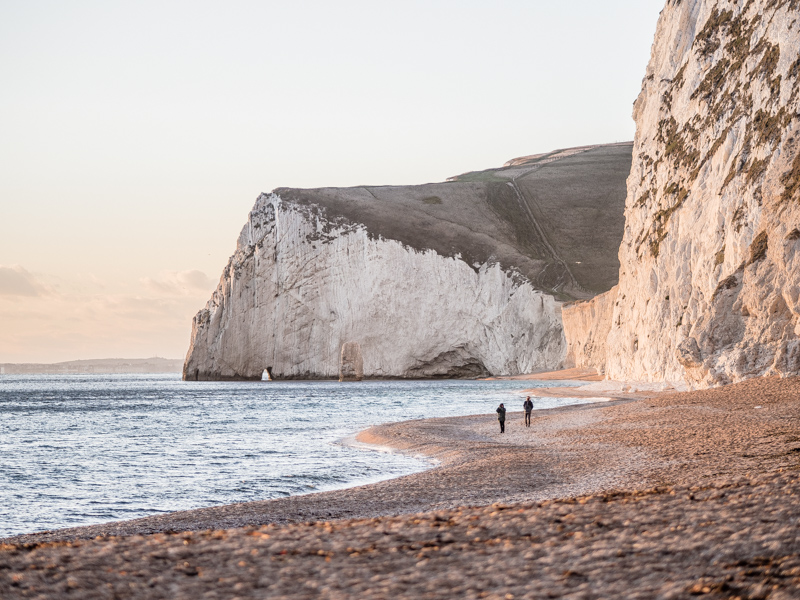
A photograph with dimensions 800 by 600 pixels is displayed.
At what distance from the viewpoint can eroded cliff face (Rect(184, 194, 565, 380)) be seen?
286 feet

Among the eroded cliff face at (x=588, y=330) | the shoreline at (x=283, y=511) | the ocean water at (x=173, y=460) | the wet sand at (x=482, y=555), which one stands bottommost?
the ocean water at (x=173, y=460)

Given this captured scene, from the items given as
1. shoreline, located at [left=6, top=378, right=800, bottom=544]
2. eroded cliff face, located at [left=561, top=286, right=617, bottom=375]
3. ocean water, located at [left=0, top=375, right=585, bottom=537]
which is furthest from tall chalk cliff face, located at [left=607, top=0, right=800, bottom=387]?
eroded cliff face, located at [left=561, top=286, right=617, bottom=375]

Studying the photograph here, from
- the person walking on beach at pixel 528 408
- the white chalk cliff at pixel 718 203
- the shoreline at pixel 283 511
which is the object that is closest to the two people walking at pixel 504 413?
the person walking on beach at pixel 528 408

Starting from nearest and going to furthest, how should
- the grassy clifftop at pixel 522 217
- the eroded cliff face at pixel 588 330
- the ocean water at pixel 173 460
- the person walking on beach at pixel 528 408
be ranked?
the ocean water at pixel 173 460, the person walking on beach at pixel 528 408, the eroded cliff face at pixel 588 330, the grassy clifftop at pixel 522 217

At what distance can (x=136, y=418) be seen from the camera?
39.7m

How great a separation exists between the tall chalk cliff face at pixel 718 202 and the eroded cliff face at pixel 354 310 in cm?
4439

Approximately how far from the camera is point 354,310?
87562 millimetres

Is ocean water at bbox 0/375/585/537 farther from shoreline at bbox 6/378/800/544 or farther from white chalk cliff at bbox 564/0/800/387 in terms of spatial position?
white chalk cliff at bbox 564/0/800/387

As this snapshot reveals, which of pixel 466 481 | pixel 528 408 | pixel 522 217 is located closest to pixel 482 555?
pixel 466 481

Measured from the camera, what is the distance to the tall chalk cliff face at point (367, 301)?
286ft

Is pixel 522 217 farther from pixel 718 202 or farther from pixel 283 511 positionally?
pixel 283 511

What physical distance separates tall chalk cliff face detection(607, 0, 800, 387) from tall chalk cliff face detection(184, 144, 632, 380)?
146 feet

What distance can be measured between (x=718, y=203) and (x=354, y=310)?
2348 inches

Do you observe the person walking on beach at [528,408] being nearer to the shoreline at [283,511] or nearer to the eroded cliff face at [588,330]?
the shoreline at [283,511]
